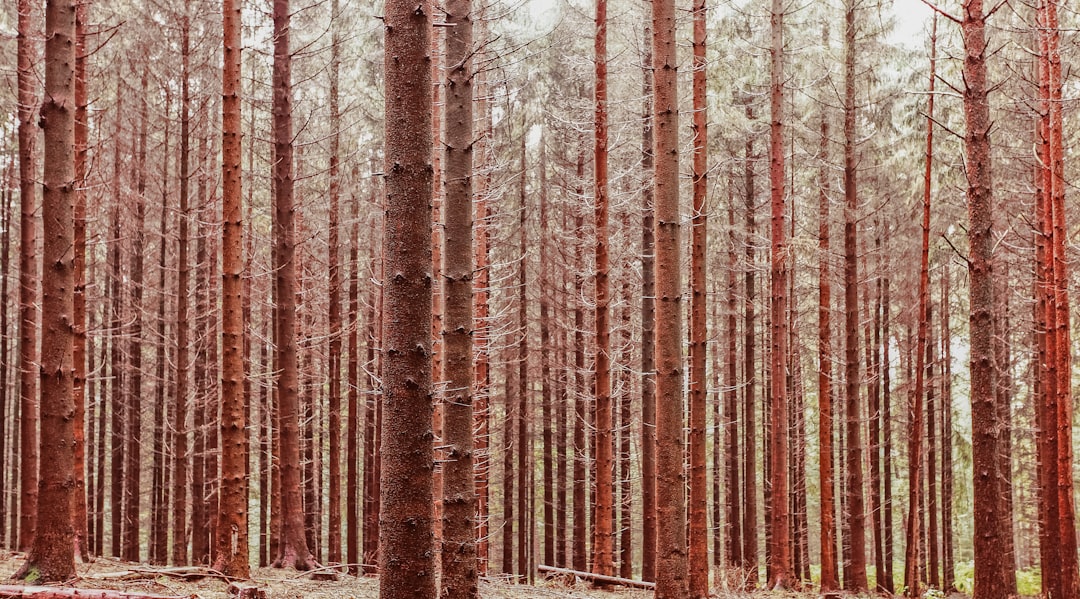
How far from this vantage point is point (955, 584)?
2234 cm

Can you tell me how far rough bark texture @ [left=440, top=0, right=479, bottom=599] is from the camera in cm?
653

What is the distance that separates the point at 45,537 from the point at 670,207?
6703 millimetres

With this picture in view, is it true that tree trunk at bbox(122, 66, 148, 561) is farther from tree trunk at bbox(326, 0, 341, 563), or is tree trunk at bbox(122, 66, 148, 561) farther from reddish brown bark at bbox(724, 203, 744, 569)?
reddish brown bark at bbox(724, 203, 744, 569)

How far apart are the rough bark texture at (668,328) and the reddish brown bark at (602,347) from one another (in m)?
4.12

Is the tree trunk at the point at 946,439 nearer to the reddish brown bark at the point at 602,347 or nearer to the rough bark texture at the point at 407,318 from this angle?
the reddish brown bark at the point at 602,347

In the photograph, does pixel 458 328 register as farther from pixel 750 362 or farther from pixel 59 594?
pixel 750 362

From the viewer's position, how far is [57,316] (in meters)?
7.53

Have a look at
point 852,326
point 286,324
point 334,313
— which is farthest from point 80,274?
point 852,326

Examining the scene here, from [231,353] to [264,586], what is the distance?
255cm

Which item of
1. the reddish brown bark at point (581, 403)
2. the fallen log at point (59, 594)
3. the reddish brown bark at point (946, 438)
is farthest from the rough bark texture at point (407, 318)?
the reddish brown bark at point (946, 438)

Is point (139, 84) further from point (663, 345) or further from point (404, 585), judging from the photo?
point (404, 585)

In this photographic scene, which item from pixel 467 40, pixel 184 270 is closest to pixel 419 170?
pixel 467 40

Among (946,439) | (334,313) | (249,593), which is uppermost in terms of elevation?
(334,313)

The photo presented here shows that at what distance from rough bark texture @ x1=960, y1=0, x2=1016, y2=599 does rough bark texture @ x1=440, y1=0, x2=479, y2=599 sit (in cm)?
505
